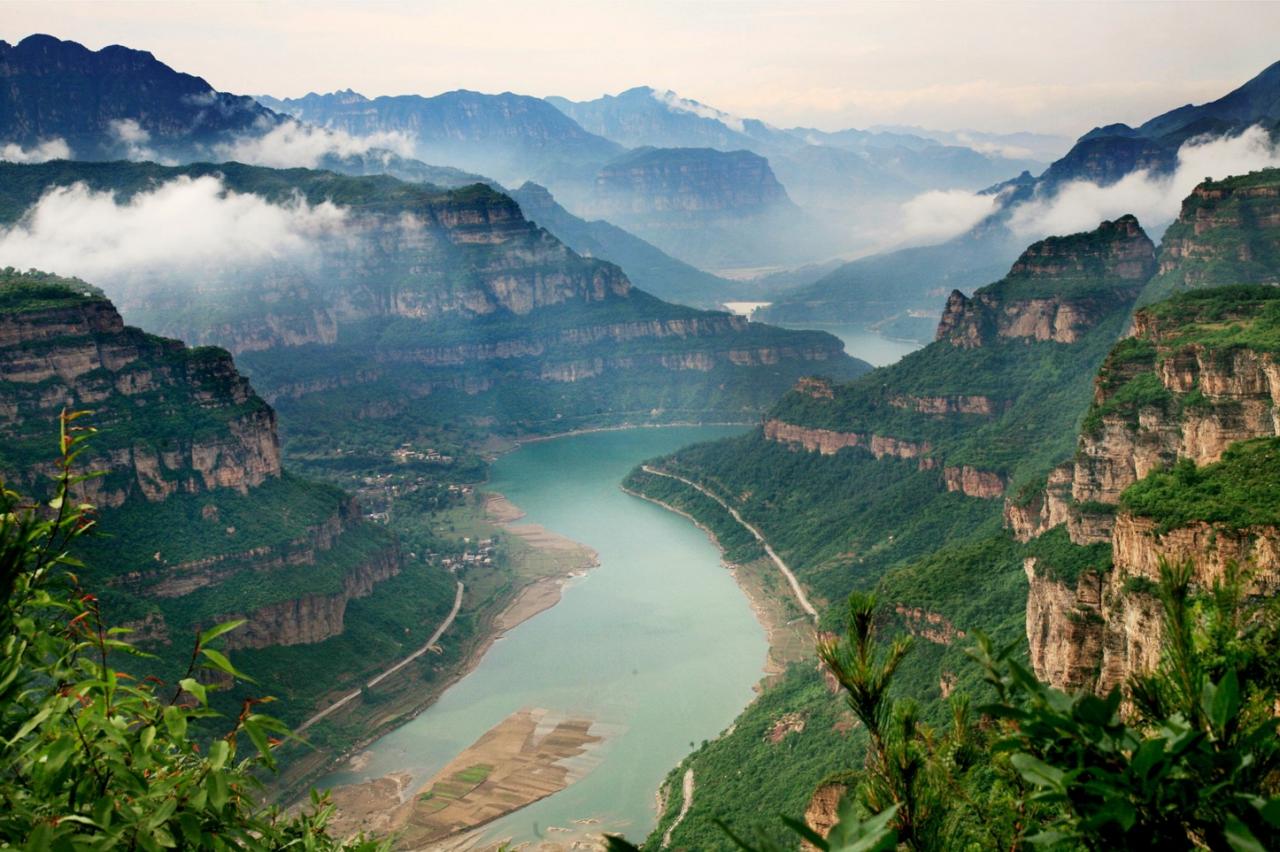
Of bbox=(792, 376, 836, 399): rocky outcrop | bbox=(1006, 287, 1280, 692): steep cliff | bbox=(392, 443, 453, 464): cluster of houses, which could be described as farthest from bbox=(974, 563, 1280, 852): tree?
bbox=(392, 443, 453, 464): cluster of houses

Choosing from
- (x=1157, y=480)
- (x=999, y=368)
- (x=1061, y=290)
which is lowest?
(x=999, y=368)

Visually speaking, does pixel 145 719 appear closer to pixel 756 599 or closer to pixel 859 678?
pixel 859 678

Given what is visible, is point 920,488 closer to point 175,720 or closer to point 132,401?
point 132,401

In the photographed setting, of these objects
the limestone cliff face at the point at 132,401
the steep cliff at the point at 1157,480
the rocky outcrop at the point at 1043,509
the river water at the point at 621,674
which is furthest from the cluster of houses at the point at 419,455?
the steep cliff at the point at 1157,480

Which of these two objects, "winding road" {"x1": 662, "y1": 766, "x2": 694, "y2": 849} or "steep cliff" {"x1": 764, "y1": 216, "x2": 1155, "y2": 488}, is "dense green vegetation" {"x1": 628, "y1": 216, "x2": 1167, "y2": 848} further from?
"winding road" {"x1": 662, "y1": 766, "x2": 694, "y2": 849}

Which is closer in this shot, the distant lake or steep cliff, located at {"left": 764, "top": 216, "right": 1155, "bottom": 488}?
steep cliff, located at {"left": 764, "top": 216, "right": 1155, "bottom": 488}

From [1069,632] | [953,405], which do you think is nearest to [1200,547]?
[1069,632]

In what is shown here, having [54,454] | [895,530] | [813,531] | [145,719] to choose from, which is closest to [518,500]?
[813,531]
